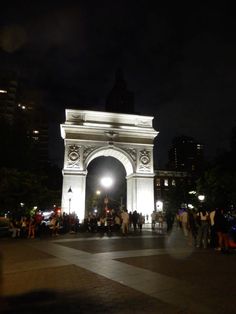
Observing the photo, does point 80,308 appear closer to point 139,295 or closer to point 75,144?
point 139,295

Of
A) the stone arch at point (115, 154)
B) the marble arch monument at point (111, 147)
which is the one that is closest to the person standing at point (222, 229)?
the marble arch monument at point (111, 147)

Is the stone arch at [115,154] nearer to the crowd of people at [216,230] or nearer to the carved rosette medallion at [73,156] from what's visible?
the carved rosette medallion at [73,156]

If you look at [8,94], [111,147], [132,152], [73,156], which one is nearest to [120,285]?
[73,156]

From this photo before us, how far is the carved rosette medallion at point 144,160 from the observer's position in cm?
3847

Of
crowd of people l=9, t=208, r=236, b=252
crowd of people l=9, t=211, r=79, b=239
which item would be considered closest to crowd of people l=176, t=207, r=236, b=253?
crowd of people l=9, t=208, r=236, b=252

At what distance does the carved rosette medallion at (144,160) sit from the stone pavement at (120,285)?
92.3 feet

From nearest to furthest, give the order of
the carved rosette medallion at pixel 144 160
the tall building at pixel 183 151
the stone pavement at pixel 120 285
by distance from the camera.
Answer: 1. the stone pavement at pixel 120 285
2. the carved rosette medallion at pixel 144 160
3. the tall building at pixel 183 151

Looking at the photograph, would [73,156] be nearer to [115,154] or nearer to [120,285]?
[115,154]

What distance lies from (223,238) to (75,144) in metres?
26.9

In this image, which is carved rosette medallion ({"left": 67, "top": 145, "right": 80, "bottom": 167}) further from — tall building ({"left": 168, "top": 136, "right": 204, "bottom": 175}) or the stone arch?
tall building ({"left": 168, "top": 136, "right": 204, "bottom": 175})

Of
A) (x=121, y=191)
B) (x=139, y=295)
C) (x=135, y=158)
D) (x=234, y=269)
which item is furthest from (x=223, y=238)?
(x=121, y=191)

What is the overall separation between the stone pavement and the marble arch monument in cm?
2564

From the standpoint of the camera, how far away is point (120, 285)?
662 centimetres

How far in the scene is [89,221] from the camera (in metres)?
28.7
